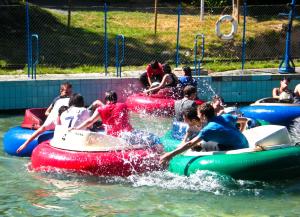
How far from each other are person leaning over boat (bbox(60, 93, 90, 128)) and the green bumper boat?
1626 millimetres

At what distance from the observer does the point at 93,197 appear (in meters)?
9.29

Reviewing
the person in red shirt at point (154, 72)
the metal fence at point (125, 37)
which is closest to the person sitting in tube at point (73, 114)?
the person in red shirt at point (154, 72)

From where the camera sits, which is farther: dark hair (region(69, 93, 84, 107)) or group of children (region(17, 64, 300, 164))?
dark hair (region(69, 93, 84, 107))

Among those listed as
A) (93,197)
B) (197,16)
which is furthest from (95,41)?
(93,197)

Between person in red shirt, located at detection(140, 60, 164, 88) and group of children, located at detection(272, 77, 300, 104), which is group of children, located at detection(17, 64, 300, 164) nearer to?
group of children, located at detection(272, 77, 300, 104)

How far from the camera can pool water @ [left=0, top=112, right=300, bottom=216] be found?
28.6 feet

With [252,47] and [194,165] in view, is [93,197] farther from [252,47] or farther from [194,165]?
[252,47]

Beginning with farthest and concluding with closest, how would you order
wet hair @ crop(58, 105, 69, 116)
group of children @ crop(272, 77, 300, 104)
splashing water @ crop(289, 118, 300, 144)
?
group of children @ crop(272, 77, 300, 104), splashing water @ crop(289, 118, 300, 144), wet hair @ crop(58, 105, 69, 116)

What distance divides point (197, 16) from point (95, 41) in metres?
5.17

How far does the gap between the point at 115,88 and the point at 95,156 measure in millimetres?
7180

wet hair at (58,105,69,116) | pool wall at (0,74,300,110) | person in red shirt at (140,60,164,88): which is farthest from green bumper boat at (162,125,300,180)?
pool wall at (0,74,300,110)

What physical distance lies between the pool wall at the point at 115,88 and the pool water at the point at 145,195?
5.83m

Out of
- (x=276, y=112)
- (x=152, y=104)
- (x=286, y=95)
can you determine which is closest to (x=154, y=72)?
(x=152, y=104)

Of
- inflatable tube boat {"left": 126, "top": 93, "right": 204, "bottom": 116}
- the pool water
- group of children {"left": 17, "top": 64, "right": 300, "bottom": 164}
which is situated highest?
group of children {"left": 17, "top": 64, "right": 300, "bottom": 164}
